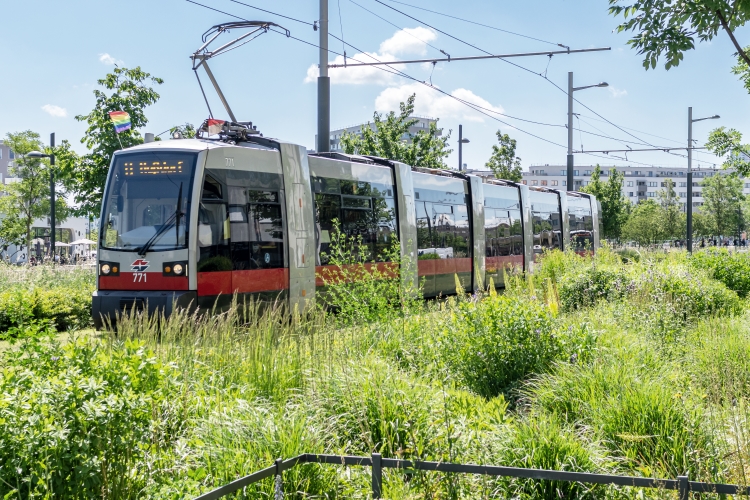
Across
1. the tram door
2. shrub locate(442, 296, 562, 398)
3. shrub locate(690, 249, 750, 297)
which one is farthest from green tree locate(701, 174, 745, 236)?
shrub locate(442, 296, 562, 398)

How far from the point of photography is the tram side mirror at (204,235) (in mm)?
11094

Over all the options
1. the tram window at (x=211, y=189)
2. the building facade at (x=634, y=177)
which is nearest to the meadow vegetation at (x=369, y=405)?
the tram window at (x=211, y=189)

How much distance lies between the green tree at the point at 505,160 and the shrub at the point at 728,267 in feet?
79.0

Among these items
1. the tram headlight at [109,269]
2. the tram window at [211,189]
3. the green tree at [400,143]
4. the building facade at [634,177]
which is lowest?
the tram headlight at [109,269]

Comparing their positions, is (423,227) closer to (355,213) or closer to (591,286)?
(355,213)

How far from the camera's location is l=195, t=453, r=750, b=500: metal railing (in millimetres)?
3455

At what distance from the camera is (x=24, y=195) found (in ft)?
153

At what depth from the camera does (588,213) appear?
107ft

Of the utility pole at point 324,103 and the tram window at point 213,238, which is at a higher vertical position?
the utility pole at point 324,103

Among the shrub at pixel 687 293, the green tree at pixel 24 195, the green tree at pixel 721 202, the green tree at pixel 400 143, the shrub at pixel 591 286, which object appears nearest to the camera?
the shrub at pixel 687 293

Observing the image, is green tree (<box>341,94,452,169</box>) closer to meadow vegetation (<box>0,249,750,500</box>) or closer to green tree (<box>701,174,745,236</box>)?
meadow vegetation (<box>0,249,750,500</box>)

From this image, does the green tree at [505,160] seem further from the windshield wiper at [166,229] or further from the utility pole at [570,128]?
the windshield wiper at [166,229]

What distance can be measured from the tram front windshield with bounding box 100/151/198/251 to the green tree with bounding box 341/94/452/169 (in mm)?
19359

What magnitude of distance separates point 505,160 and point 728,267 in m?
26.1
